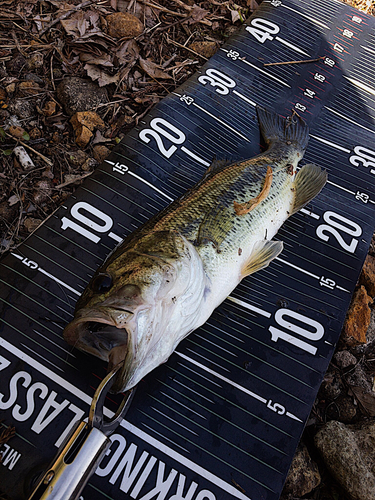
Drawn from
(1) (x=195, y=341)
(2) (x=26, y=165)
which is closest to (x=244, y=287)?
(1) (x=195, y=341)

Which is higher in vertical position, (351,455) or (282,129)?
(282,129)

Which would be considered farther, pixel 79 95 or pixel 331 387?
pixel 79 95

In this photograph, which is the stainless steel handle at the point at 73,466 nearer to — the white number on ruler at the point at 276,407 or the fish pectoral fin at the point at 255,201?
the white number on ruler at the point at 276,407

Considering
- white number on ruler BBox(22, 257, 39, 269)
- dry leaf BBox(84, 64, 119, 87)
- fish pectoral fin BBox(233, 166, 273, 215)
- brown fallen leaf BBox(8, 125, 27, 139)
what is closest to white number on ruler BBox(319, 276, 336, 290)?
fish pectoral fin BBox(233, 166, 273, 215)

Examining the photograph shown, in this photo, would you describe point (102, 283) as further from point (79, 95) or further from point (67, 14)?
point (67, 14)

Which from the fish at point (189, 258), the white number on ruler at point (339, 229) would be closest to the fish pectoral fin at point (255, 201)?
the fish at point (189, 258)

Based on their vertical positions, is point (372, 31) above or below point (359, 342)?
above

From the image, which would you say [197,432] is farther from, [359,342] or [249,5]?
[249,5]

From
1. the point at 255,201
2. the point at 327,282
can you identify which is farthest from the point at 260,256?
the point at 327,282
